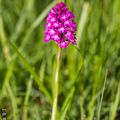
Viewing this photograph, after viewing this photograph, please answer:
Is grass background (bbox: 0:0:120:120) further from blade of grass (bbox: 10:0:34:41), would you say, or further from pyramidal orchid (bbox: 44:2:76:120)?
pyramidal orchid (bbox: 44:2:76:120)

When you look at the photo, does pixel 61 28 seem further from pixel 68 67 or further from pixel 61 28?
pixel 68 67

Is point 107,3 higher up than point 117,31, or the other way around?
point 107,3

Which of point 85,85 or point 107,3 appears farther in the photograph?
point 107,3

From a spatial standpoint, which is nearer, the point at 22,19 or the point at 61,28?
the point at 61,28

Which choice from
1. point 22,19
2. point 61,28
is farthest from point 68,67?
point 61,28

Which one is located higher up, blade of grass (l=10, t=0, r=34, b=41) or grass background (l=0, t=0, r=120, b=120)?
blade of grass (l=10, t=0, r=34, b=41)

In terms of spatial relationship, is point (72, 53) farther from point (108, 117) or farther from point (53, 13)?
point (53, 13)

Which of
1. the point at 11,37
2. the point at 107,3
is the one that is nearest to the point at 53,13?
the point at 11,37

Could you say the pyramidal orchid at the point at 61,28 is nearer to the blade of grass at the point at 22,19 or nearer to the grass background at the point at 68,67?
the grass background at the point at 68,67

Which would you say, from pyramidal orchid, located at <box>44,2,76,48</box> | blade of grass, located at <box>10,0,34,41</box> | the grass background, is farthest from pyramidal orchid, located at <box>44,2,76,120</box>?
blade of grass, located at <box>10,0,34,41</box>
